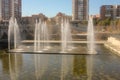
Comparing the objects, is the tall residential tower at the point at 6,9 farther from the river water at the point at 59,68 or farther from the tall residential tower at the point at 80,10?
the river water at the point at 59,68

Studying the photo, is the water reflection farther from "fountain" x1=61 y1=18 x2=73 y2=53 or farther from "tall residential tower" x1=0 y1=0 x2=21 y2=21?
"tall residential tower" x1=0 y1=0 x2=21 y2=21

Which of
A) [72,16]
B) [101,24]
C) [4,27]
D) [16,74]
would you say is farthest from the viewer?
[72,16]

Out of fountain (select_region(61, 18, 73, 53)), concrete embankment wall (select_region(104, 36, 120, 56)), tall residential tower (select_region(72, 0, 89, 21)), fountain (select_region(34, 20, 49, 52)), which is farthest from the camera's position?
tall residential tower (select_region(72, 0, 89, 21))

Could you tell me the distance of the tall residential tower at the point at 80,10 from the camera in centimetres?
8294

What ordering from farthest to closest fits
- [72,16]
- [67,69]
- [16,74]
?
1. [72,16]
2. [67,69]
3. [16,74]

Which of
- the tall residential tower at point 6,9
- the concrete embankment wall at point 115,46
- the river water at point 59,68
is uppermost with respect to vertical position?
the tall residential tower at point 6,9

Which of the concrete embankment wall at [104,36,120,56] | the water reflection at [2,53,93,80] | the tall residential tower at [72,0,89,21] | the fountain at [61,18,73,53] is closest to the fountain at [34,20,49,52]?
the fountain at [61,18,73,53]

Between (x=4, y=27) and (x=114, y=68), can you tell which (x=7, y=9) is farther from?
(x=114, y=68)

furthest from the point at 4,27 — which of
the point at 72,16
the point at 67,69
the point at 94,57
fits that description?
the point at 72,16

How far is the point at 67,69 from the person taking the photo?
1540 centimetres

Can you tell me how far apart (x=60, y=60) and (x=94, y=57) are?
2804 mm

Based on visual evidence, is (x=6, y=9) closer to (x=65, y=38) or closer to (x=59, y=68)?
(x=65, y=38)

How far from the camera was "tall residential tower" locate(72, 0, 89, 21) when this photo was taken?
8294 cm

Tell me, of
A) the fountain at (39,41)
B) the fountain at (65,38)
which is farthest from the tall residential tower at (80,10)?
the fountain at (65,38)
